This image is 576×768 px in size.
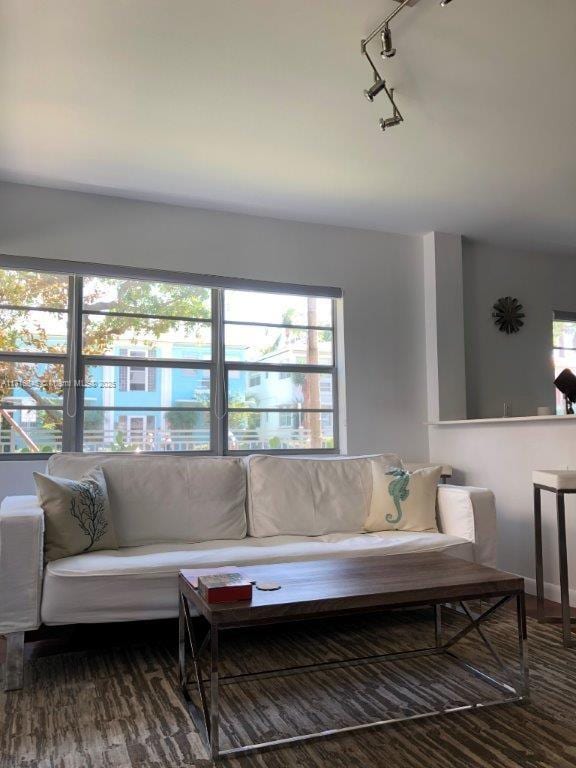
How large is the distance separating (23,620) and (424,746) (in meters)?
1.58

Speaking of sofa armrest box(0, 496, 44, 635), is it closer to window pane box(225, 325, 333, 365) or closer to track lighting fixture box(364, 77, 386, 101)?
window pane box(225, 325, 333, 365)

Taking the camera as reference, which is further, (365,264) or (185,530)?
(365,264)

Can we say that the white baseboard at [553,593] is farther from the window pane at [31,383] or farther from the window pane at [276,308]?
the window pane at [31,383]

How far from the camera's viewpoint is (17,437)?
12.2 feet

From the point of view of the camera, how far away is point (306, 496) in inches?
138

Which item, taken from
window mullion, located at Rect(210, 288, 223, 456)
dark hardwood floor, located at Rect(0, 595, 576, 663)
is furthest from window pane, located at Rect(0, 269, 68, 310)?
dark hardwood floor, located at Rect(0, 595, 576, 663)

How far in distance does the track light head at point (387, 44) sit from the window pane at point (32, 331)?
2516 mm

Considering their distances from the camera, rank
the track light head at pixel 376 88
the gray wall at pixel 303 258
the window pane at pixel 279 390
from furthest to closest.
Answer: the window pane at pixel 279 390, the gray wall at pixel 303 258, the track light head at pixel 376 88

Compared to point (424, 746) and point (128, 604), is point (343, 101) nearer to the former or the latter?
point (128, 604)

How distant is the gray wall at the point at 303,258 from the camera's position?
386 centimetres

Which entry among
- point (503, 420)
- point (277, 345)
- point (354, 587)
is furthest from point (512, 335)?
point (354, 587)

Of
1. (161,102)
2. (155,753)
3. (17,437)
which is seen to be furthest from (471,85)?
(17,437)

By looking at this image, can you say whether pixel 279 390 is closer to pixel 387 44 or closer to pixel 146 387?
pixel 146 387

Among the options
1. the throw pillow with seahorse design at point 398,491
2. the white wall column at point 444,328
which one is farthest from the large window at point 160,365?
the throw pillow with seahorse design at point 398,491
